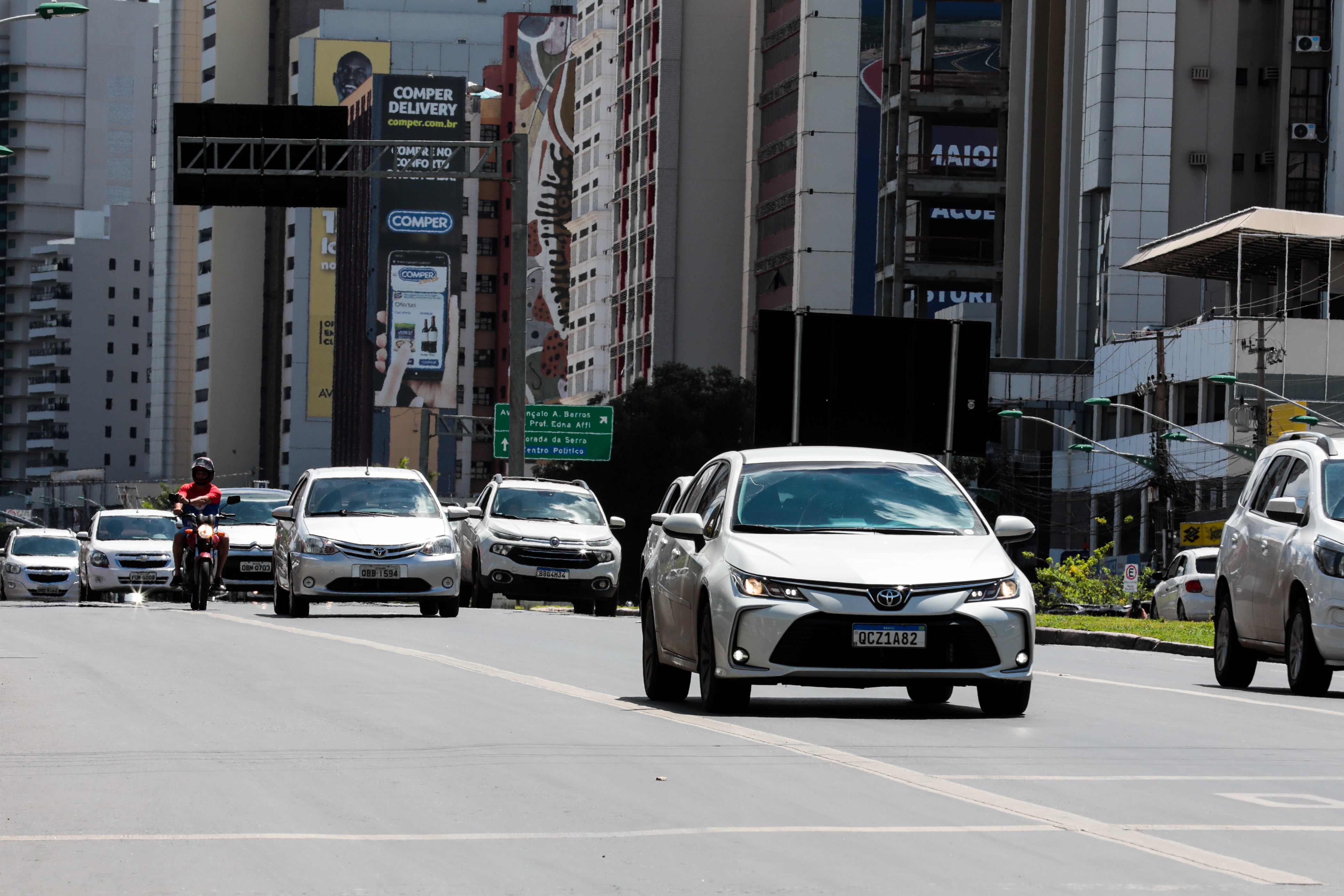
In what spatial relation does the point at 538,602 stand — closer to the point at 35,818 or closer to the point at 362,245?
the point at 35,818

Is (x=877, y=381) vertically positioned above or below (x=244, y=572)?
above

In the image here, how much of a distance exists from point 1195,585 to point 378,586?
23257 millimetres

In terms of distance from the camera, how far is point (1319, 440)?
1730cm

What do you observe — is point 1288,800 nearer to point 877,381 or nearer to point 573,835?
point 573,835

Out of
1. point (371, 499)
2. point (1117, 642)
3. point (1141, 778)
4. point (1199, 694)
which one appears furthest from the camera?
point (371, 499)

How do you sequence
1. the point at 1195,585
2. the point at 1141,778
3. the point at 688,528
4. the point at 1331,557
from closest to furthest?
the point at 1141,778 < the point at 688,528 < the point at 1331,557 < the point at 1195,585

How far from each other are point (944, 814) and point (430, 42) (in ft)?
592

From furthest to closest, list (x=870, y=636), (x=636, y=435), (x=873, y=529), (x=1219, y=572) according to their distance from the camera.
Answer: (x=636, y=435)
(x=1219, y=572)
(x=873, y=529)
(x=870, y=636)

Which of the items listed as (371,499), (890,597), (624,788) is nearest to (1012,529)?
(890,597)

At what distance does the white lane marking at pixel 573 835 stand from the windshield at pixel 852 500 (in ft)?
17.5

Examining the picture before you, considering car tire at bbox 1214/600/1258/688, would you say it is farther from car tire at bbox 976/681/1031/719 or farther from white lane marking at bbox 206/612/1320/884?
white lane marking at bbox 206/612/1320/884

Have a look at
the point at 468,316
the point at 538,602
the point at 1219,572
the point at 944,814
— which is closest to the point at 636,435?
the point at 538,602

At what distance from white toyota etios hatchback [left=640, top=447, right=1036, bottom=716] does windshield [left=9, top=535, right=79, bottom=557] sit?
36200 millimetres

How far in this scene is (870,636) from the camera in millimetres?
12695
